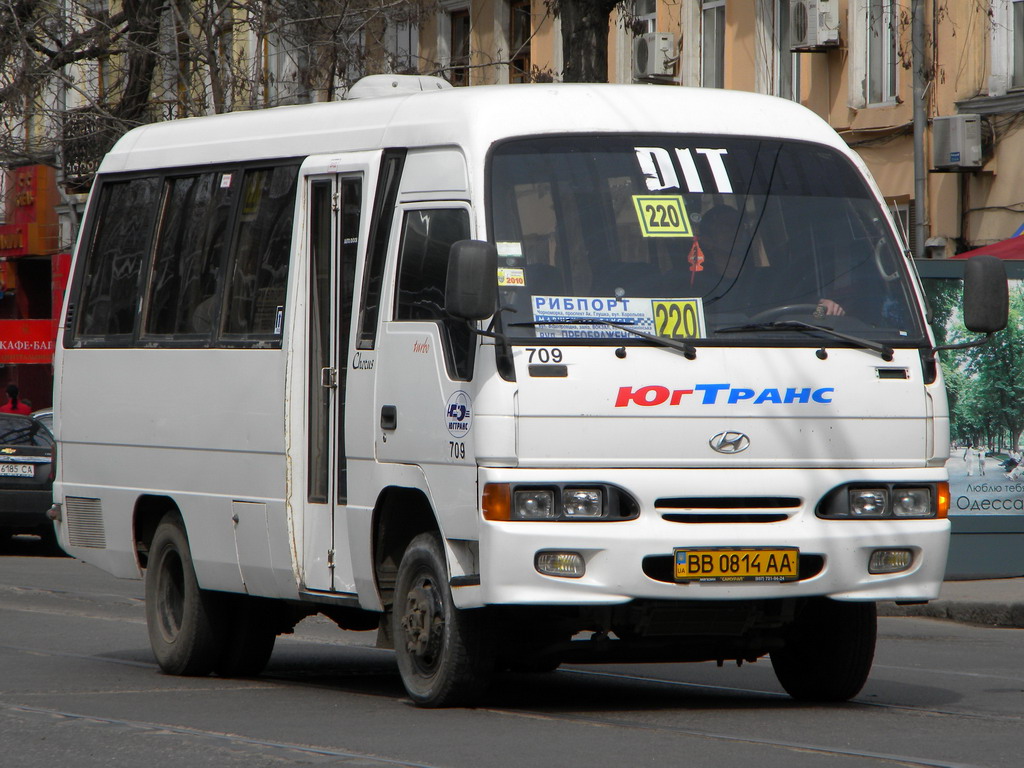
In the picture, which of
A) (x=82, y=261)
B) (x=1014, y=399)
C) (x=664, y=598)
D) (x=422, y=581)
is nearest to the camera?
(x=664, y=598)

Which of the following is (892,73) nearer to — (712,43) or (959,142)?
(959,142)

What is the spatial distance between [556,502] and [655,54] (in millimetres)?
19500

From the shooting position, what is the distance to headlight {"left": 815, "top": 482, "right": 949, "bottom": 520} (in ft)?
28.3

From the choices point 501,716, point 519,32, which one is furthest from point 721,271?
point 519,32

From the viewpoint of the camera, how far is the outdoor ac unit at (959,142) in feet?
72.4

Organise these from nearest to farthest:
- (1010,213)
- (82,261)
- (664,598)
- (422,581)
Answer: (664,598) → (422,581) → (82,261) → (1010,213)

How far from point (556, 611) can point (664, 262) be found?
1507mm

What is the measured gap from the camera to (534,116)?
9.00 meters

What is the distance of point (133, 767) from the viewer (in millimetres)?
7457

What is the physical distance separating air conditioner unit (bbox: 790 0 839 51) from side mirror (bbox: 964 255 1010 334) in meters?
15.8

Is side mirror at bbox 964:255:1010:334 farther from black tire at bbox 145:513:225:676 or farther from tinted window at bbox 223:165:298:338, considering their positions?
black tire at bbox 145:513:225:676

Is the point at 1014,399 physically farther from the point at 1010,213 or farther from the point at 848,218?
the point at 848,218

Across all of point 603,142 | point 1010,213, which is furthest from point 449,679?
point 1010,213

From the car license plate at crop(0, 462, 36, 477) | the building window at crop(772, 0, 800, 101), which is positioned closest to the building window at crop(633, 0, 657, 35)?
the building window at crop(772, 0, 800, 101)
